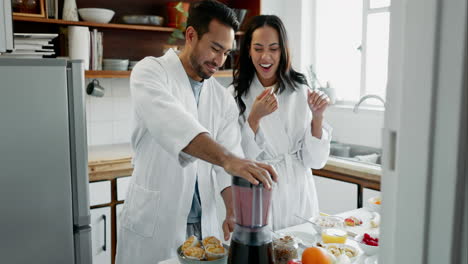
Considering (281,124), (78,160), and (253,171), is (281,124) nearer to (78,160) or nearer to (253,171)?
(78,160)

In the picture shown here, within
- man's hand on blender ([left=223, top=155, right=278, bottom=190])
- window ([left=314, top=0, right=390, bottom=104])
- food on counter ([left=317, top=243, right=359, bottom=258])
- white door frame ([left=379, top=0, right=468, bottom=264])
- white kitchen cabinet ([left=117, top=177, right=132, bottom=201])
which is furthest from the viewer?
window ([left=314, top=0, right=390, bottom=104])

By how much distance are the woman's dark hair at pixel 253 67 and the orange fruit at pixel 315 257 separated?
96 cm

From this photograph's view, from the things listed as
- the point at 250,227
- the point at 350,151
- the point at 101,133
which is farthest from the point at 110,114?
the point at 250,227

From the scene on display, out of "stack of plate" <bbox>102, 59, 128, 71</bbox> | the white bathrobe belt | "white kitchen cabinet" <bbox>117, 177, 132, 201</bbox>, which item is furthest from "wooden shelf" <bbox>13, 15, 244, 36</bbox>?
the white bathrobe belt

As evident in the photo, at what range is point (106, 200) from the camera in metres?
2.66

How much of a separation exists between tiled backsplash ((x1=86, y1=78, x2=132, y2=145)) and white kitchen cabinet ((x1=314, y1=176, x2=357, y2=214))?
153 centimetres

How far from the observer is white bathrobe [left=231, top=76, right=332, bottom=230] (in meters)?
1.89

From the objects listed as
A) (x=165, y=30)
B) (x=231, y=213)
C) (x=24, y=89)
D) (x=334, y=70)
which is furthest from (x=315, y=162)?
(x=334, y=70)

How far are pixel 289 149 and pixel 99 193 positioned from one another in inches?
49.8

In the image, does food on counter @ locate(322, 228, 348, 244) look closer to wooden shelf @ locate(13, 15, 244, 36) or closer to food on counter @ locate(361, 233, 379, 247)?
food on counter @ locate(361, 233, 379, 247)

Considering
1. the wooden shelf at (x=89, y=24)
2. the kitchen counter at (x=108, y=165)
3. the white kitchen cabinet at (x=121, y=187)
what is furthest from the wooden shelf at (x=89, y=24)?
the white kitchen cabinet at (x=121, y=187)

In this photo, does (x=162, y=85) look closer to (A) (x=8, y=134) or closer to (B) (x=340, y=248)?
(A) (x=8, y=134)

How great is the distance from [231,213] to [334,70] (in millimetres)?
2686

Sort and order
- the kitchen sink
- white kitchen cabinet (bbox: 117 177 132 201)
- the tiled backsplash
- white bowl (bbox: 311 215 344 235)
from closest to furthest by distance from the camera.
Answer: white bowl (bbox: 311 215 344 235) < white kitchen cabinet (bbox: 117 177 132 201) < the tiled backsplash < the kitchen sink
